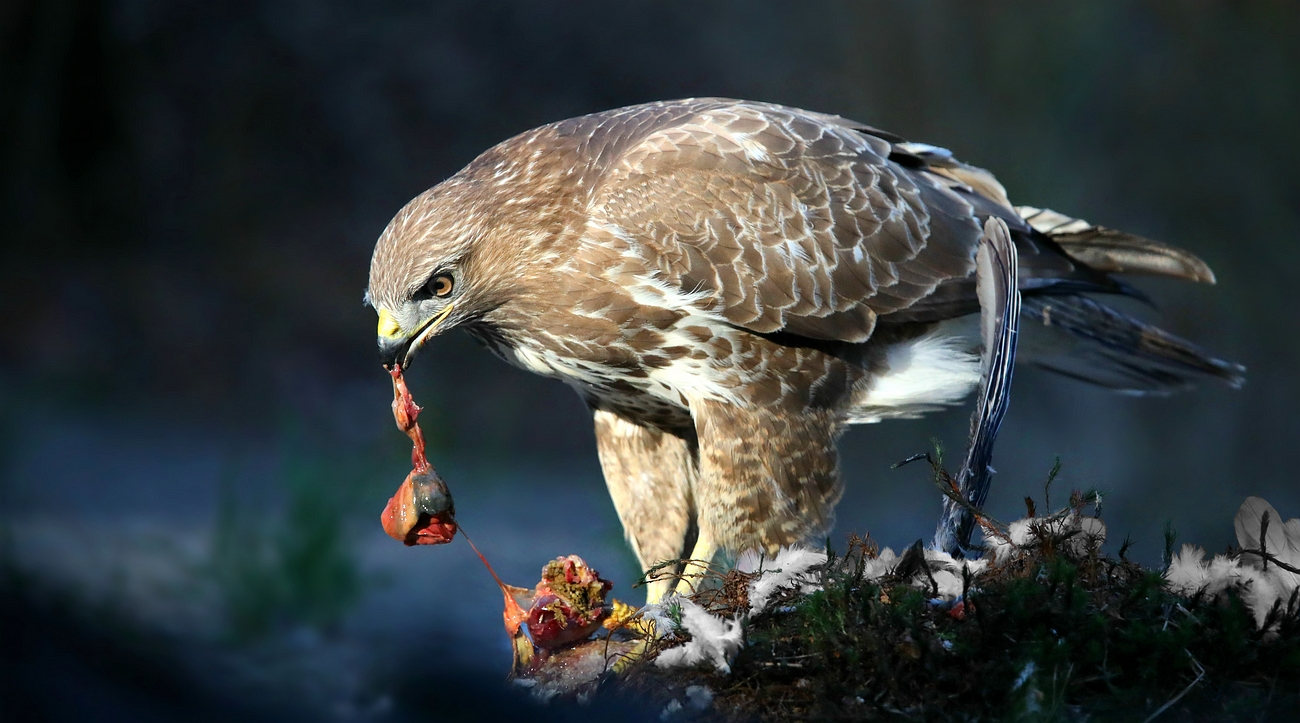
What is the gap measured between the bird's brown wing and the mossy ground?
1.39ft

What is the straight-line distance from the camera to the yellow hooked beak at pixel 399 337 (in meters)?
1.20

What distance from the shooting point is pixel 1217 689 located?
0.87 meters

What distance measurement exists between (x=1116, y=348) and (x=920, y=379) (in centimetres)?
38

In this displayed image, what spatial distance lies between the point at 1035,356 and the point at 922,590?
0.78 metres

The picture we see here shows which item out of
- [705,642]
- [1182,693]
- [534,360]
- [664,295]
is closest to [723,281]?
[664,295]

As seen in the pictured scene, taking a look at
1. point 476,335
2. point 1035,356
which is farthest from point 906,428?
point 476,335

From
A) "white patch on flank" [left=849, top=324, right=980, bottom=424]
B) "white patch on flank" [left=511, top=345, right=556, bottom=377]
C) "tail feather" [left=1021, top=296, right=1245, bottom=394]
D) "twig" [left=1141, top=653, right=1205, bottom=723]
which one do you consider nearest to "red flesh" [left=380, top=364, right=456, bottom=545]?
"white patch on flank" [left=511, top=345, right=556, bottom=377]

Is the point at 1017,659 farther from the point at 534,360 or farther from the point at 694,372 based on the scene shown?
the point at 534,360

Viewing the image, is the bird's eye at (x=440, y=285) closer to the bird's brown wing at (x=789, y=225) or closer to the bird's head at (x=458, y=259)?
the bird's head at (x=458, y=259)

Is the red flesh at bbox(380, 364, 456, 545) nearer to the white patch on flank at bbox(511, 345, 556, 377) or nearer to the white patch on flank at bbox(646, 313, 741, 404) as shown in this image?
the white patch on flank at bbox(511, 345, 556, 377)

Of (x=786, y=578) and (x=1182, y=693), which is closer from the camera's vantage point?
(x=1182, y=693)

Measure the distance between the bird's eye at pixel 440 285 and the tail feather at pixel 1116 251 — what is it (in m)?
0.89

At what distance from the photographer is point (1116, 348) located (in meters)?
1.55

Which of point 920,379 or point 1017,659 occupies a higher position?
point 920,379
